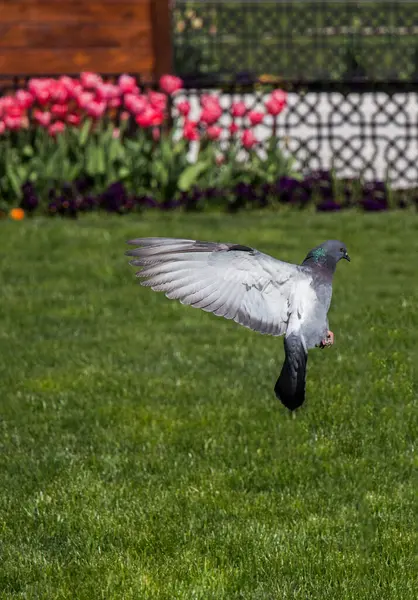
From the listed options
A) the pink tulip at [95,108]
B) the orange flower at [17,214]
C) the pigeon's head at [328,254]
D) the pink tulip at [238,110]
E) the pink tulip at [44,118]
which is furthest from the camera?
the pink tulip at [238,110]

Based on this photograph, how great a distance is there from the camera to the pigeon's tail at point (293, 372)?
310 centimetres

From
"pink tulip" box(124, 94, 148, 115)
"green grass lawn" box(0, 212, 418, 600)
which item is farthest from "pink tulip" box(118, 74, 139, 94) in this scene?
"green grass lawn" box(0, 212, 418, 600)

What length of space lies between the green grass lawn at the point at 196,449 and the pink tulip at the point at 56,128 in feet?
9.16

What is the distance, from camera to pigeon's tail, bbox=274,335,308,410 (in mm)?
3102

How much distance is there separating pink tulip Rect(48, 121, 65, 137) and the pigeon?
783 cm

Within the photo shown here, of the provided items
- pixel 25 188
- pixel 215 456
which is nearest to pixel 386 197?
pixel 25 188

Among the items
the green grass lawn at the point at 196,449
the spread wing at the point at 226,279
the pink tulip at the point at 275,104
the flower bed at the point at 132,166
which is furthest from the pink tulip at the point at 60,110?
the spread wing at the point at 226,279

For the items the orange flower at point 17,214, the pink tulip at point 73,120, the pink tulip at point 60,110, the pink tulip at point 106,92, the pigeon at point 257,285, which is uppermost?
the pink tulip at point 106,92

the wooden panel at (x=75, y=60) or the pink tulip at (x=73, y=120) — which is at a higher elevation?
the wooden panel at (x=75, y=60)

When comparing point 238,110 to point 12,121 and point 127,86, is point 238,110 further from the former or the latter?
point 12,121

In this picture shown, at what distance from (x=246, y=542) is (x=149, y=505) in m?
0.53

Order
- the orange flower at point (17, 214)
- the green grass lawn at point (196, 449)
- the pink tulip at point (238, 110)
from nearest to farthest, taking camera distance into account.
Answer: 1. the green grass lawn at point (196, 449)
2. the orange flower at point (17, 214)
3. the pink tulip at point (238, 110)

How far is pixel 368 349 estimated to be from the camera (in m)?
6.28

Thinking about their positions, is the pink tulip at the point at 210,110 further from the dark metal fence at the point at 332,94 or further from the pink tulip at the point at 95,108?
the dark metal fence at the point at 332,94
